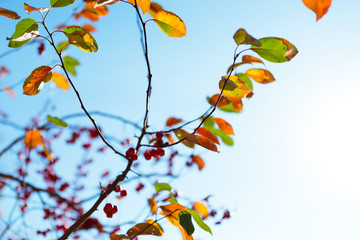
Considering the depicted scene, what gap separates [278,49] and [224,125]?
18.1 inches

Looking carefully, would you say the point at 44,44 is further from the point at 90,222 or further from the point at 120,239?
the point at 120,239

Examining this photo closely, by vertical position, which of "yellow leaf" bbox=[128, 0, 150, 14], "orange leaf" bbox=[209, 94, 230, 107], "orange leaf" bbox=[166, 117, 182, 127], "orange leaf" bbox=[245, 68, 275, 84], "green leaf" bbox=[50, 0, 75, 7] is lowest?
"orange leaf" bbox=[245, 68, 275, 84]

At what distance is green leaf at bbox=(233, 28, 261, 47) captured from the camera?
85cm

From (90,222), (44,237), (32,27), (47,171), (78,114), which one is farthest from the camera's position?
(47,171)

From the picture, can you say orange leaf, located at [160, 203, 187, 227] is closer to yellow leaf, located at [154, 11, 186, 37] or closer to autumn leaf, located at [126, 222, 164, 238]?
autumn leaf, located at [126, 222, 164, 238]

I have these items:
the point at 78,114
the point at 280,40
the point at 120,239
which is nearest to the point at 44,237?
the point at 78,114

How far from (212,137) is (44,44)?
2.29 metres

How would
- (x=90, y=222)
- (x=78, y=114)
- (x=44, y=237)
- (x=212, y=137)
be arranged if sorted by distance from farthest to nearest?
(x=44, y=237), (x=90, y=222), (x=78, y=114), (x=212, y=137)

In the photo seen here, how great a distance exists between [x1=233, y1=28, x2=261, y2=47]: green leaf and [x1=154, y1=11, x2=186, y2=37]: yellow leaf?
0.67 ft

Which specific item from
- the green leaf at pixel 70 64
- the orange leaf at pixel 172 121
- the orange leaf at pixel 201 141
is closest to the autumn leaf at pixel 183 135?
the orange leaf at pixel 201 141

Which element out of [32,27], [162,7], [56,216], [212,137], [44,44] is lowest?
[212,137]

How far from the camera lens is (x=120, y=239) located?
1115mm

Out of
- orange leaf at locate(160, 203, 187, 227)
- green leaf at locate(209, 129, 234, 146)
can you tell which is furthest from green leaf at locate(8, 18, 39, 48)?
green leaf at locate(209, 129, 234, 146)

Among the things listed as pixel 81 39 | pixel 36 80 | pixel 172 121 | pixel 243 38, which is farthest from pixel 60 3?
pixel 172 121
